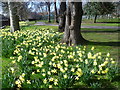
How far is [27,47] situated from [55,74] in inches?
91.2

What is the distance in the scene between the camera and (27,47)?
6168 millimetres

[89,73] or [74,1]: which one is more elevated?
[74,1]

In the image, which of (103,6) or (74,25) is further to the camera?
(74,25)

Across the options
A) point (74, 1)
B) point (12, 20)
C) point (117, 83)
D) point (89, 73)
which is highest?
point (74, 1)

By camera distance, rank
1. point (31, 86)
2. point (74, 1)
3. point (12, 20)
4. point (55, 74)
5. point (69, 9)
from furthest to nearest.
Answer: point (12, 20)
point (69, 9)
point (74, 1)
point (55, 74)
point (31, 86)

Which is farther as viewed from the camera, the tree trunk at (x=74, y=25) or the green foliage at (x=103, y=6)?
the tree trunk at (x=74, y=25)

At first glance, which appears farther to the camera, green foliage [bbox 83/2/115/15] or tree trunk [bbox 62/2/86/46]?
tree trunk [bbox 62/2/86/46]

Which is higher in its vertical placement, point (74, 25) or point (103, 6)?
point (103, 6)

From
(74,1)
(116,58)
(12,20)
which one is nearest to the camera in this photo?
(116,58)

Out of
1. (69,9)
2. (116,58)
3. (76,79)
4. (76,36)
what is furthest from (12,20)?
(76,79)

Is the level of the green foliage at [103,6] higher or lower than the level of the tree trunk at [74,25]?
higher

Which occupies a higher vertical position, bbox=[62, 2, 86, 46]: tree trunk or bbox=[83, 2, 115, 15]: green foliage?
bbox=[83, 2, 115, 15]: green foliage

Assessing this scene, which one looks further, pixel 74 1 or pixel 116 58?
pixel 74 1

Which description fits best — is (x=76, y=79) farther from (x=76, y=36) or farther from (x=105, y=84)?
(x=76, y=36)
